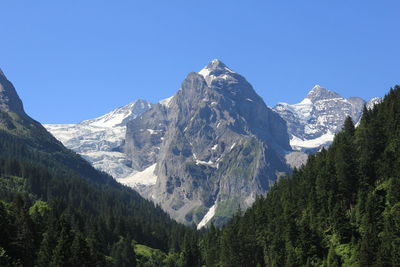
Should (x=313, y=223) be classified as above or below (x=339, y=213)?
below

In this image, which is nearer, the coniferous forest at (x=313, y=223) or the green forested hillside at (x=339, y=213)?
the coniferous forest at (x=313, y=223)

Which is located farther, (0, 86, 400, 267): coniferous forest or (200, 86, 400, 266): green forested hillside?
(200, 86, 400, 266): green forested hillside

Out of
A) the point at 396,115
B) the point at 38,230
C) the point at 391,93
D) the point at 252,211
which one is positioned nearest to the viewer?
the point at 38,230

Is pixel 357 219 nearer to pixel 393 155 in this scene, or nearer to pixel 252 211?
pixel 393 155

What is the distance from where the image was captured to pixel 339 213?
142250 mm

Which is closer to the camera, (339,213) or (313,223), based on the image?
(339,213)

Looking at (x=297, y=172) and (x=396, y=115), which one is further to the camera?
(x=297, y=172)

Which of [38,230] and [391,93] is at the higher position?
[391,93]

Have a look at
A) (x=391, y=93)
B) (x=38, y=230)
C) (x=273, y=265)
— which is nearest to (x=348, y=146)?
(x=391, y=93)

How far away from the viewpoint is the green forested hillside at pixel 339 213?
130750 millimetres

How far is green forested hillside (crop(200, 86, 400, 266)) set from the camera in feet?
429

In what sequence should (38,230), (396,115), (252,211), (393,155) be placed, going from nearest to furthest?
1. (38,230)
2. (393,155)
3. (396,115)
4. (252,211)

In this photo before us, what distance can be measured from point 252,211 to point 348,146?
43.4 metres

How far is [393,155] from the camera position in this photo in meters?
148
